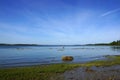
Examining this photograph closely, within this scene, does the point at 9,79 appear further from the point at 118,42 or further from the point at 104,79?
the point at 118,42

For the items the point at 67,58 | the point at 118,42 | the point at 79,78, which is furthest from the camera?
the point at 118,42

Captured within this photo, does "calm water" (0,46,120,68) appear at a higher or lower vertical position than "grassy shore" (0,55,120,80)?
lower

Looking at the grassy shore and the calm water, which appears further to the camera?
the calm water

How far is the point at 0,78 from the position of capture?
496 inches

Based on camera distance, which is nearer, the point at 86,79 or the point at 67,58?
the point at 86,79

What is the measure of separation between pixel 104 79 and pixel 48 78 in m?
5.20

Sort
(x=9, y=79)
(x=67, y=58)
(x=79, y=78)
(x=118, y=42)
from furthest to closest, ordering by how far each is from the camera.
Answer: (x=118, y=42) < (x=67, y=58) < (x=79, y=78) < (x=9, y=79)

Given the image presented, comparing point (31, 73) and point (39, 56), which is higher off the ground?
point (31, 73)

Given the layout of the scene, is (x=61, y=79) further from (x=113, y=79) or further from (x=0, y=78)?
(x=0, y=78)

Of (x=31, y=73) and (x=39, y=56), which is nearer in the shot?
(x=31, y=73)

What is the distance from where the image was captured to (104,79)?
12.7 m

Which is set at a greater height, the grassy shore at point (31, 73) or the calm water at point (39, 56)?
the grassy shore at point (31, 73)

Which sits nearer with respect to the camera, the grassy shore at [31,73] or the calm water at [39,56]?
the grassy shore at [31,73]

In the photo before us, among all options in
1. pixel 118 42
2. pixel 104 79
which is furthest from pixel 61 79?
pixel 118 42
